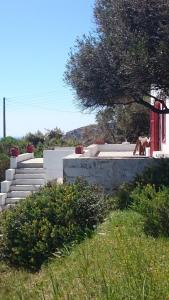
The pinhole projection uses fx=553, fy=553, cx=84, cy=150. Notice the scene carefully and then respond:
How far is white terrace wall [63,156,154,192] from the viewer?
42.7ft

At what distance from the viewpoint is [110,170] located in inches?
516

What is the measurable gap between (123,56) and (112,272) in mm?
6057

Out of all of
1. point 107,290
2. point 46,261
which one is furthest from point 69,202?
point 107,290

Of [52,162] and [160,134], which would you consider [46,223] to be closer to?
A: [52,162]

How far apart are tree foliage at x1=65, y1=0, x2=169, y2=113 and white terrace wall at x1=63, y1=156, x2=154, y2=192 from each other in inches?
56.5

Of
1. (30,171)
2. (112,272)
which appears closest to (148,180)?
(112,272)

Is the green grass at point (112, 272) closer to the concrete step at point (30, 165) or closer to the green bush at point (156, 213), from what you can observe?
the green bush at point (156, 213)

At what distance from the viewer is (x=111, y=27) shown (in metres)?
11.5

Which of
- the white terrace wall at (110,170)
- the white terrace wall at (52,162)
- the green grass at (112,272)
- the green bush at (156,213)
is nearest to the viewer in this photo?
the green grass at (112,272)

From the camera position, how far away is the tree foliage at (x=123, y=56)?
34.3 ft

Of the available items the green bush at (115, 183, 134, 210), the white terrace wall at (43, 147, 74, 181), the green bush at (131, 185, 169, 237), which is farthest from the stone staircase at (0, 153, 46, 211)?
the green bush at (131, 185, 169, 237)

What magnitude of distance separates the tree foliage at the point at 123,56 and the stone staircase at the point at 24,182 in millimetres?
6028

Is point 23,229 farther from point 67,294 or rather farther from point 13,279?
point 67,294

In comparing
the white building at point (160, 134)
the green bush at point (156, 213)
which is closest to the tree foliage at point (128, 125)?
the white building at point (160, 134)
